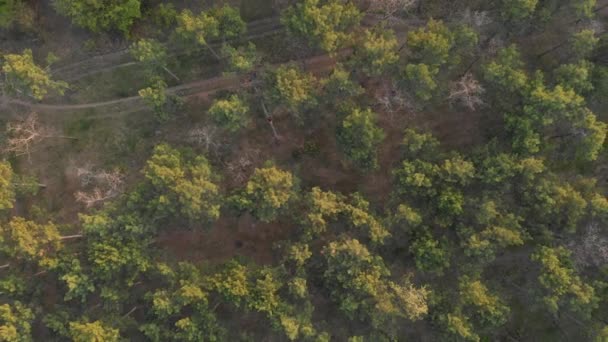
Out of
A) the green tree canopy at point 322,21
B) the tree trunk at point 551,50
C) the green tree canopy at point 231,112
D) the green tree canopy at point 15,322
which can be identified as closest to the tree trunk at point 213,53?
the green tree canopy at point 231,112

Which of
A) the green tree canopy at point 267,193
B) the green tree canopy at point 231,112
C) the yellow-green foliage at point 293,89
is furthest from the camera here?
the green tree canopy at point 231,112

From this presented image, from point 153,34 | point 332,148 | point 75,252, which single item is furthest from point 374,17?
point 75,252

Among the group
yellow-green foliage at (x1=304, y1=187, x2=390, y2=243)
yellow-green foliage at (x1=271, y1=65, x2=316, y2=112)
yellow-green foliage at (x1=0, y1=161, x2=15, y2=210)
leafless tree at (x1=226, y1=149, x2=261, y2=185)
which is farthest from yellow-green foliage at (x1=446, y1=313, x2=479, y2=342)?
yellow-green foliage at (x1=0, y1=161, x2=15, y2=210)

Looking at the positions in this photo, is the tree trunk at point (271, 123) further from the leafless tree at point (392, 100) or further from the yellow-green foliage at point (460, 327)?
the yellow-green foliage at point (460, 327)

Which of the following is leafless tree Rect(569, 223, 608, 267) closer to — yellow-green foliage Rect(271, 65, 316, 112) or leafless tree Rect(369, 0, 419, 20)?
leafless tree Rect(369, 0, 419, 20)

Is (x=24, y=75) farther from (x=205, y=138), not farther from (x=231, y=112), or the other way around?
(x=231, y=112)
